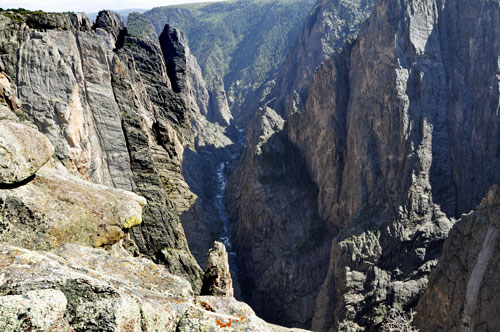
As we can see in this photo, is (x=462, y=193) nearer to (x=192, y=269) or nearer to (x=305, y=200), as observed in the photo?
(x=305, y=200)

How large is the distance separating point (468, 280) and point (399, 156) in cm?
2752

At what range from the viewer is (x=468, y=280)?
41125 millimetres

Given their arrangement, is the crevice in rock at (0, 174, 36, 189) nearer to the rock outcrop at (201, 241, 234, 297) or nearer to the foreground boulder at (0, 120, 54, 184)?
the foreground boulder at (0, 120, 54, 184)

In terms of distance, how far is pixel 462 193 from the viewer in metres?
65.9

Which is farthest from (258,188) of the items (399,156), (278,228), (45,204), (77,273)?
(77,273)

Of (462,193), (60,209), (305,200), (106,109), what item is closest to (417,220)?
(462,193)

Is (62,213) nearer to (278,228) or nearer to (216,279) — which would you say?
(216,279)

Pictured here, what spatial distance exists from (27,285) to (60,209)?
571 cm

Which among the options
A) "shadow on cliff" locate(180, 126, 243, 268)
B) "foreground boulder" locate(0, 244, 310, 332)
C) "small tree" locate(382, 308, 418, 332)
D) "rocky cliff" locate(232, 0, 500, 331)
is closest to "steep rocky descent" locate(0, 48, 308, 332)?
"foreground boulder" locate(0, 244, 310, 332)

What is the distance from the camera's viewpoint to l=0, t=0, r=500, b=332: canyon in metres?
10.5

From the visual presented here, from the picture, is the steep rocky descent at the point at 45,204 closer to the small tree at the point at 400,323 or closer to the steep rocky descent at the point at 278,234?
the small tree at the point at 400,323

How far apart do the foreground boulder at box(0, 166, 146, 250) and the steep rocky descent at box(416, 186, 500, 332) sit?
124 feet

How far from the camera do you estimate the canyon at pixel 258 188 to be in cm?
1054

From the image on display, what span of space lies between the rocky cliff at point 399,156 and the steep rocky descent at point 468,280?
11708 millimetres
